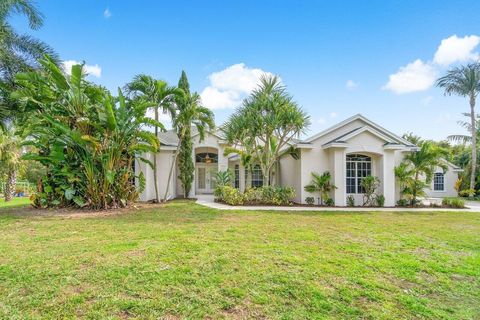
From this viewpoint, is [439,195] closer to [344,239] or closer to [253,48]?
[253,48]

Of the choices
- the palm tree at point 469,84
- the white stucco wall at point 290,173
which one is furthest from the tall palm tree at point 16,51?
the palm tree at point 469,84

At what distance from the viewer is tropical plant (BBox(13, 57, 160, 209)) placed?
11.0 meters

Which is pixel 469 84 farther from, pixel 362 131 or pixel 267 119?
pixel 267 119

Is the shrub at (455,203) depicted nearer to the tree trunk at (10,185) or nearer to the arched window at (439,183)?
the arched window at (439,183)

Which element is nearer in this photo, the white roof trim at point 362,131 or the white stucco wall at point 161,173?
the white roof trim at point 362,131

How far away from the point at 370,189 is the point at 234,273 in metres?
13.3

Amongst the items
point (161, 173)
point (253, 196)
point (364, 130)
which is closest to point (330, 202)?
point (253, 196)

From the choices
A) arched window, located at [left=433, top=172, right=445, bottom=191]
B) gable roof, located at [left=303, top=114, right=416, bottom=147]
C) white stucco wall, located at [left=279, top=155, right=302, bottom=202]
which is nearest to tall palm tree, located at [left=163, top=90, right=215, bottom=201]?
white stucco wall, located at [left=279, top=155, right=302, bottom=202]

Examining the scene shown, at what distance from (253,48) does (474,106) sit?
19721 mm

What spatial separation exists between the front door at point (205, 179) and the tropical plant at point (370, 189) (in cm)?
1192

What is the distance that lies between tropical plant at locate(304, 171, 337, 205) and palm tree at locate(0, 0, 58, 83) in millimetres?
14500

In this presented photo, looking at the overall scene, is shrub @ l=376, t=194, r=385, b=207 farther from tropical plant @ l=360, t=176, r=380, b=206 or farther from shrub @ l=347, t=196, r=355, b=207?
shrub @ l=347, t=196, r=355, b=207

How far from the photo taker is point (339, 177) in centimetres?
1502

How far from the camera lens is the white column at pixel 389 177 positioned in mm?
15305
